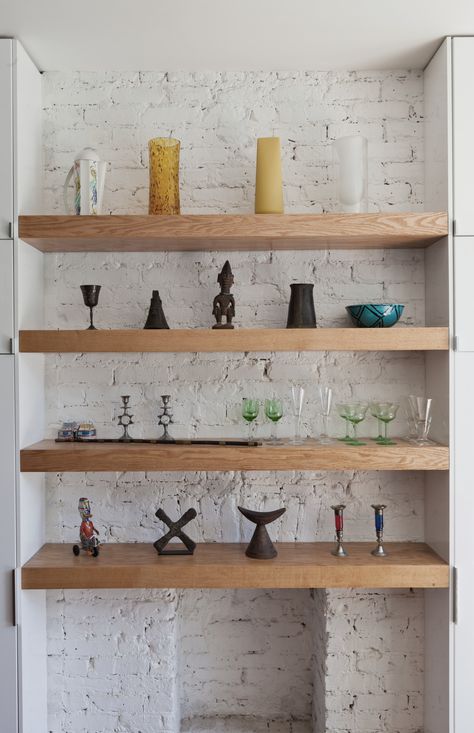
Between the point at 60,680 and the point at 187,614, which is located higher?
the point at 187,614

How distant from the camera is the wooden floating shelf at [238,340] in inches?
82.0

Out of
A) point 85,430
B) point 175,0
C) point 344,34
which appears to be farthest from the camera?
point 85,430

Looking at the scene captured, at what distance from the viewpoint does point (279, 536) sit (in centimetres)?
234

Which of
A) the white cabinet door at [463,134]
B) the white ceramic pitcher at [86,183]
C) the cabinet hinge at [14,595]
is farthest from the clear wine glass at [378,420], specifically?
the cabinet hinge at [14,595]

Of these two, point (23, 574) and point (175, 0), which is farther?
point (23, 574)

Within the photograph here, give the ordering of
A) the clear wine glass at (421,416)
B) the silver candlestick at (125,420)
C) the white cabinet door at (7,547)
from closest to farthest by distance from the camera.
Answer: the white cabinet door at (7,547), the clear wine glass at (421,416), the silver candlestick at (125,420)

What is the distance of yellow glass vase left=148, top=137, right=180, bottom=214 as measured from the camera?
218cm

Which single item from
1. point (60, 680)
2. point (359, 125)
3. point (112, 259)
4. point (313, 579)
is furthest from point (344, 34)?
point (60, 680)

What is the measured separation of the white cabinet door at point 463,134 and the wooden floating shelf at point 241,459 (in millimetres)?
727

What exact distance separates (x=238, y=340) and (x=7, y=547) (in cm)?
97

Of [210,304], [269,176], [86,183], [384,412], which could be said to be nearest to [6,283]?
[86,183]

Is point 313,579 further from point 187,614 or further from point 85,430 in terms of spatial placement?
point 85,430

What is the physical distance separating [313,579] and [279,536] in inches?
10.8

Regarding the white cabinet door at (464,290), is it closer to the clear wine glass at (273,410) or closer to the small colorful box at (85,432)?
the clear wine glass at (273,410)
